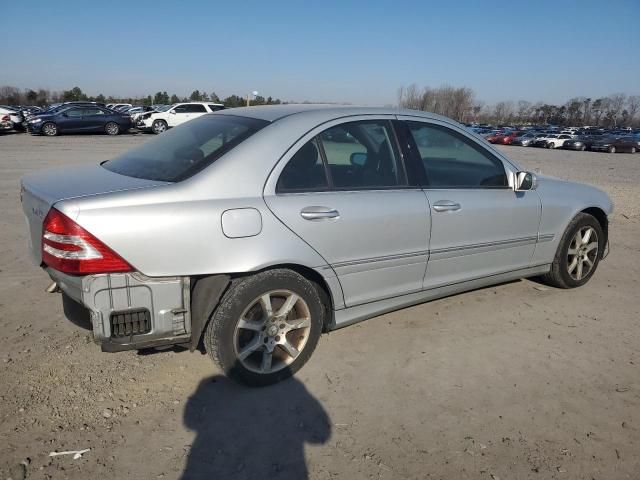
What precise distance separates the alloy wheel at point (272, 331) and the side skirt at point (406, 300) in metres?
0.28

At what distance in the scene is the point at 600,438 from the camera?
2697 millimetres

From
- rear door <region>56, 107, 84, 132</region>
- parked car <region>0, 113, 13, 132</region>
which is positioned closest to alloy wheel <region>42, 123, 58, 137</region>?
rear door <region>56, 107, 84, 132</region>

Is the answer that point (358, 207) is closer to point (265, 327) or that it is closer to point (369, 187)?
point (369, 187)

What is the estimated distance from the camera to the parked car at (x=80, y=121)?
2353 cm

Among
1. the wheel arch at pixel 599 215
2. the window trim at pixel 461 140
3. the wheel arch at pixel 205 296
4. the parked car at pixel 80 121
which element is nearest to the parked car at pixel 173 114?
the parked car at pixel 80 121

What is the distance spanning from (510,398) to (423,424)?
24.5 inches

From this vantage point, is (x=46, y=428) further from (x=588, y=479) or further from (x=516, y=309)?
(x=516, y=309)

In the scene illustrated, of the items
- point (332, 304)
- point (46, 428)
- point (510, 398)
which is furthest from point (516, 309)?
point (46, 428)

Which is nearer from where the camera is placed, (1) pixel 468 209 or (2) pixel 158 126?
(1) pixel 468 209

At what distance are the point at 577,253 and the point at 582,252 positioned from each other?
2.9 inches

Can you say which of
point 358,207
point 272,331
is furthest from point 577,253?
point 272,331

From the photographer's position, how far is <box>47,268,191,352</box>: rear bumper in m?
2.55

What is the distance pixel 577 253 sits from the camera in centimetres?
475

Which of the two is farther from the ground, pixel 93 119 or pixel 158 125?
pixel 93 119
